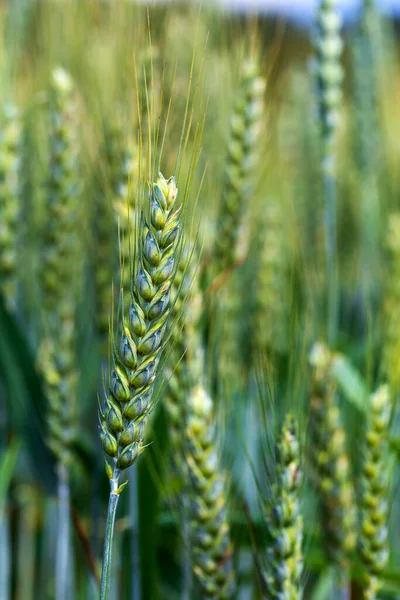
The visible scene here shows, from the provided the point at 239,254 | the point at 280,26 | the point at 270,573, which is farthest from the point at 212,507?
the point at 280,26

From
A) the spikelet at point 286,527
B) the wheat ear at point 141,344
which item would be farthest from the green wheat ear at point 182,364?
the wheat ear at point 141,344

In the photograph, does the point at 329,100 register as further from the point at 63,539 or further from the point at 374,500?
the point at 63,539

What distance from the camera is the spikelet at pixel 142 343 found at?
0.56m

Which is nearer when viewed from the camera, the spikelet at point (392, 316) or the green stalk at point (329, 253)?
the spikelet at point (392, 316)

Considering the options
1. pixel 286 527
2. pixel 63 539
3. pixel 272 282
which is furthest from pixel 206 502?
pixel 272 282

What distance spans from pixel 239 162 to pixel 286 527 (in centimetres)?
57

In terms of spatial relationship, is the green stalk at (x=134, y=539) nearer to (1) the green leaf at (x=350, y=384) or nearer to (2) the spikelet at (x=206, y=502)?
(2) the spikelet at (x=206, y=502)

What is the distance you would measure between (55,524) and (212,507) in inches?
22.4

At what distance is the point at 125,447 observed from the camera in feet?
1.82

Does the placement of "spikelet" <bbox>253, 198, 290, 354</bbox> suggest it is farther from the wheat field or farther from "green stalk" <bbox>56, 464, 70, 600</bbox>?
"green stalk" <bbox>56, 464, 70, 600</bbox>

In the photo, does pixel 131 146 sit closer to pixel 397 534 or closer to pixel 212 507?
pixel 212 507

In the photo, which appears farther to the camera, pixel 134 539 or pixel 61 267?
pixel 61 267

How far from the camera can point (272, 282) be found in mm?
1278

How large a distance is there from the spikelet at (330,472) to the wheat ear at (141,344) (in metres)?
0.38
